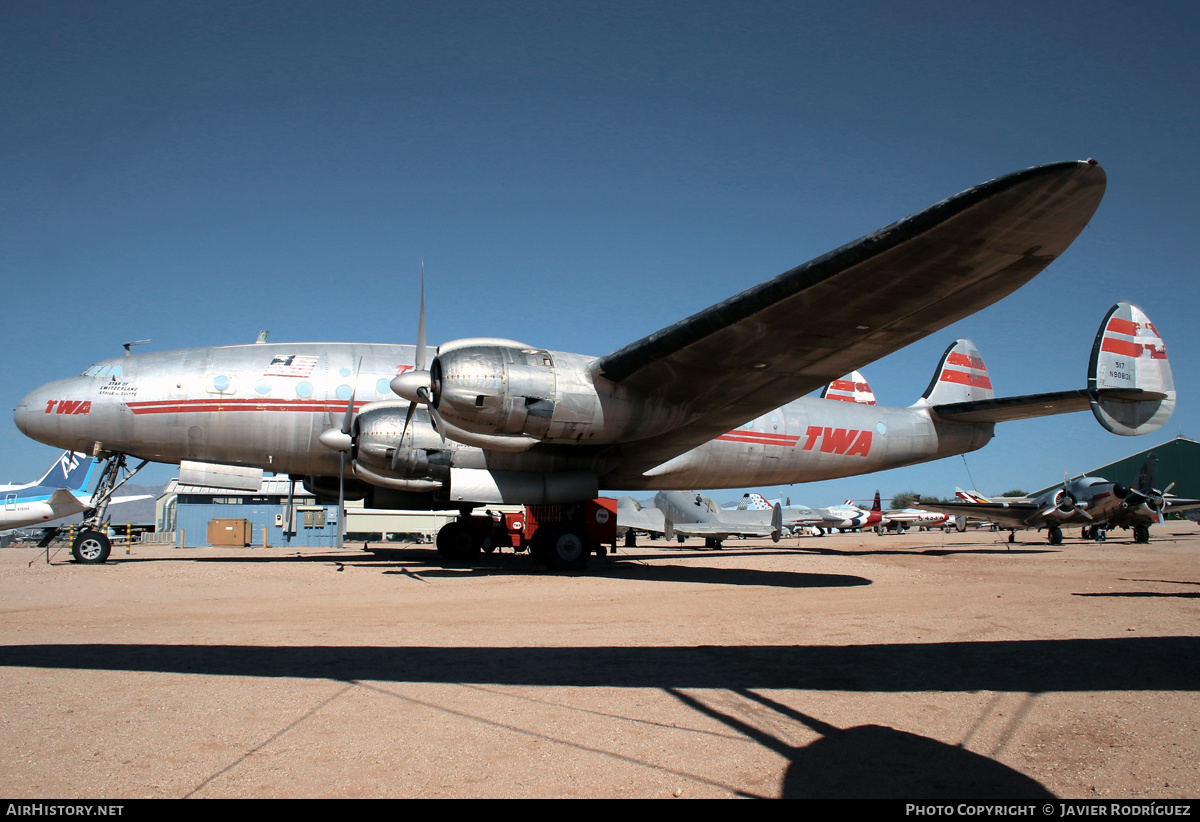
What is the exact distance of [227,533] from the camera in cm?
3656

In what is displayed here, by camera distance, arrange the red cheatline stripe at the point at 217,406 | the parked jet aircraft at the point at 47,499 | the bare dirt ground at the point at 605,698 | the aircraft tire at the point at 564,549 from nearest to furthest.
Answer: the bare dirt ground at the point at 605,698 → the aircraft tire at the point at 564,549 → the red cheatline stripe at the point at 217,406 → the parked jet aircraft at the point at 47,499

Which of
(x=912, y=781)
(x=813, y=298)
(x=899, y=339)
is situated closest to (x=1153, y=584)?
(x=899, y=339)

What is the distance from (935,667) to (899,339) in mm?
6029

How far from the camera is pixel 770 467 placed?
16.4m

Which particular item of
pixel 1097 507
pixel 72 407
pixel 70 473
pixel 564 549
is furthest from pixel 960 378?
pixel 70 473

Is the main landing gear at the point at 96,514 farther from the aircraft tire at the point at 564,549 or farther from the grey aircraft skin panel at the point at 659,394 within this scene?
the aircraft tire at the point at 564,549

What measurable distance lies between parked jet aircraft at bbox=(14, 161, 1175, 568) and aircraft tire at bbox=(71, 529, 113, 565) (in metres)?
1.81

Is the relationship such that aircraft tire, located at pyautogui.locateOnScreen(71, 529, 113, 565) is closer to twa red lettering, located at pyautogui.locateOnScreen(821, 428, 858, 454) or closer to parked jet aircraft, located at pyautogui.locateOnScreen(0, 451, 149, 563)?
parked jet aircraft, located at pyautogui.locateOnScreen(0, 451, 149, 563)

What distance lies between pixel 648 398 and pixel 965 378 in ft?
42.0

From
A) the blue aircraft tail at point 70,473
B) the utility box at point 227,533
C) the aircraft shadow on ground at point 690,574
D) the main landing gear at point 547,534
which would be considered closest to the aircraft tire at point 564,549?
the main landing gear at point 547,534

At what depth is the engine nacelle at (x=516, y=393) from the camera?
998 centimetres

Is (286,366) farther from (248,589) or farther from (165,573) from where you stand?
(248,589)

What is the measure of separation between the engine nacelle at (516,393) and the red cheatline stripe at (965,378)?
12711 millimetres

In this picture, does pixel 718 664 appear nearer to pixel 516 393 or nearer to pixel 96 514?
pixel 516 393
